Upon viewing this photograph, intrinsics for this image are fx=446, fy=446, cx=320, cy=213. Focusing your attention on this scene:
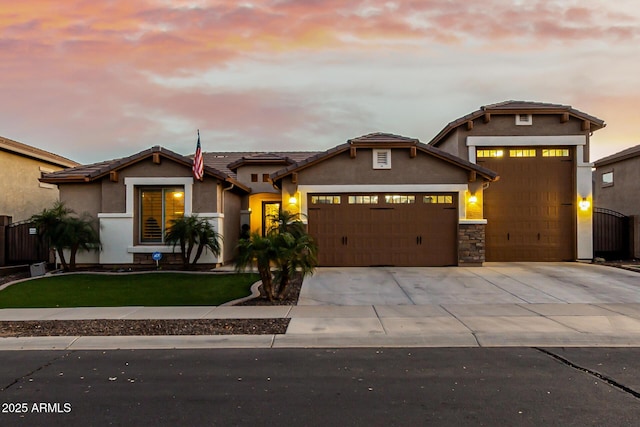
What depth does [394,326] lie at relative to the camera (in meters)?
7.79

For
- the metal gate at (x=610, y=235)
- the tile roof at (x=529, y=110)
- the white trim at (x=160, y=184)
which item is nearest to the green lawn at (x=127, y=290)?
the white trim at (x=160, y=184)

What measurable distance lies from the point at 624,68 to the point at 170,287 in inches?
745

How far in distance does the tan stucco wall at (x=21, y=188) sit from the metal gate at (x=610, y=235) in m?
25.0

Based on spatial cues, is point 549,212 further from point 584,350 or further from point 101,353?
point 101,353

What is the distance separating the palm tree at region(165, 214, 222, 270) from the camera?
14.7 m

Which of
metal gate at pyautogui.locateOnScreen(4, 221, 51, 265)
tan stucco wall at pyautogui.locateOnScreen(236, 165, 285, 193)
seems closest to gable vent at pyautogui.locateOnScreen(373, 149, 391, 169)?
tan stucco wall at pyautogui.locateOnScreen(236, 165, 285, 193)

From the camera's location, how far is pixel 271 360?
612cm

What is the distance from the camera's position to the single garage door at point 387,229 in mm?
16016

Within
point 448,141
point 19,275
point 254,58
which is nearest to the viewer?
point 19,275

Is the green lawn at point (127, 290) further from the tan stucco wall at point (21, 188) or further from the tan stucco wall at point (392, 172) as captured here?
the tan stucco wall at point (21, 188)

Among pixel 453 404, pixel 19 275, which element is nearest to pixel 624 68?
pixel 453 404

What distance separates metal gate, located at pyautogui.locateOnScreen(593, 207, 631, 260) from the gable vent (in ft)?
31.3

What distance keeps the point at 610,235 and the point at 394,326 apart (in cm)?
1542

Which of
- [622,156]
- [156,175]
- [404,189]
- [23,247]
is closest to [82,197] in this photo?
[156,175]
